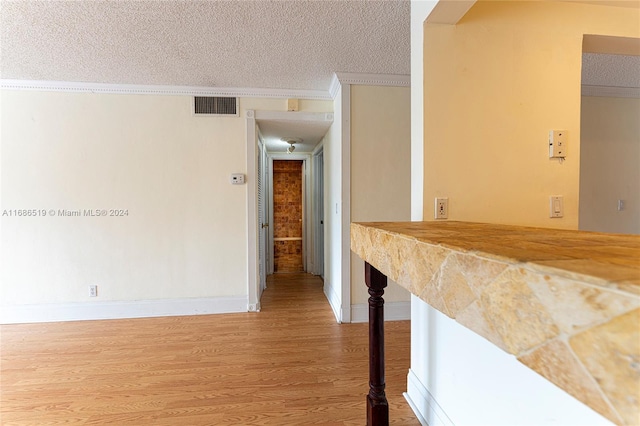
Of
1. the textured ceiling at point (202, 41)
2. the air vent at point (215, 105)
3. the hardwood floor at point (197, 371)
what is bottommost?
the hardwood floor at point (197, 371)

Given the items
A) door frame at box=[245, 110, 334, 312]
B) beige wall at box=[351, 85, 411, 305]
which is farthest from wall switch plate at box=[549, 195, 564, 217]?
door frame at box=[245, 110, 334, 312]

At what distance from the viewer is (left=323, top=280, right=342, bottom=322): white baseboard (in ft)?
8.81

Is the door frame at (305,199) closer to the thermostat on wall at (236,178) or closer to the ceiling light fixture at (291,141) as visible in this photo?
the ceiling light fixture at (291,141)

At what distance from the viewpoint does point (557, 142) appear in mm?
1396

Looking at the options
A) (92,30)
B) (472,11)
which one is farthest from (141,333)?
(472,11)

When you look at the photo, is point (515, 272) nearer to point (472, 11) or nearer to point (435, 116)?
point (435, 116)

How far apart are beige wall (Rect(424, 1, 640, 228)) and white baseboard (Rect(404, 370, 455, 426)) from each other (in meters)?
0.90

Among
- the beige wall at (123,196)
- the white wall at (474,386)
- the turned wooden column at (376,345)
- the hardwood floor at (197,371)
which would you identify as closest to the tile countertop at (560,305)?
the white wall at (474,386)

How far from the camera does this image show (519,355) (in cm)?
40

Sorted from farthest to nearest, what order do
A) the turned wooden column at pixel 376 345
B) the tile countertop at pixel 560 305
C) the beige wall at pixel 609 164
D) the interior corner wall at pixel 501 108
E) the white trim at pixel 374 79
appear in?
the beige wall at pixel 609 164 → the white trim at pixel 374 79 → the interior corner wall at pixel 501 108 → the turned wooden column at pixel 376 345 → the tile countertop at pixel 560 305

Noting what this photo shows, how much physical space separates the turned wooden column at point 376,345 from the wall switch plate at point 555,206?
96cm

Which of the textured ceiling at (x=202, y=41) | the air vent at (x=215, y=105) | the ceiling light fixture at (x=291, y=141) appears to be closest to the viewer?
the textured ceiling at (x=202, y=41)

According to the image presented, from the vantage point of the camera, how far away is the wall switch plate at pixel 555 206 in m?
1.42

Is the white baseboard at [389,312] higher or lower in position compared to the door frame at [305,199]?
lower
